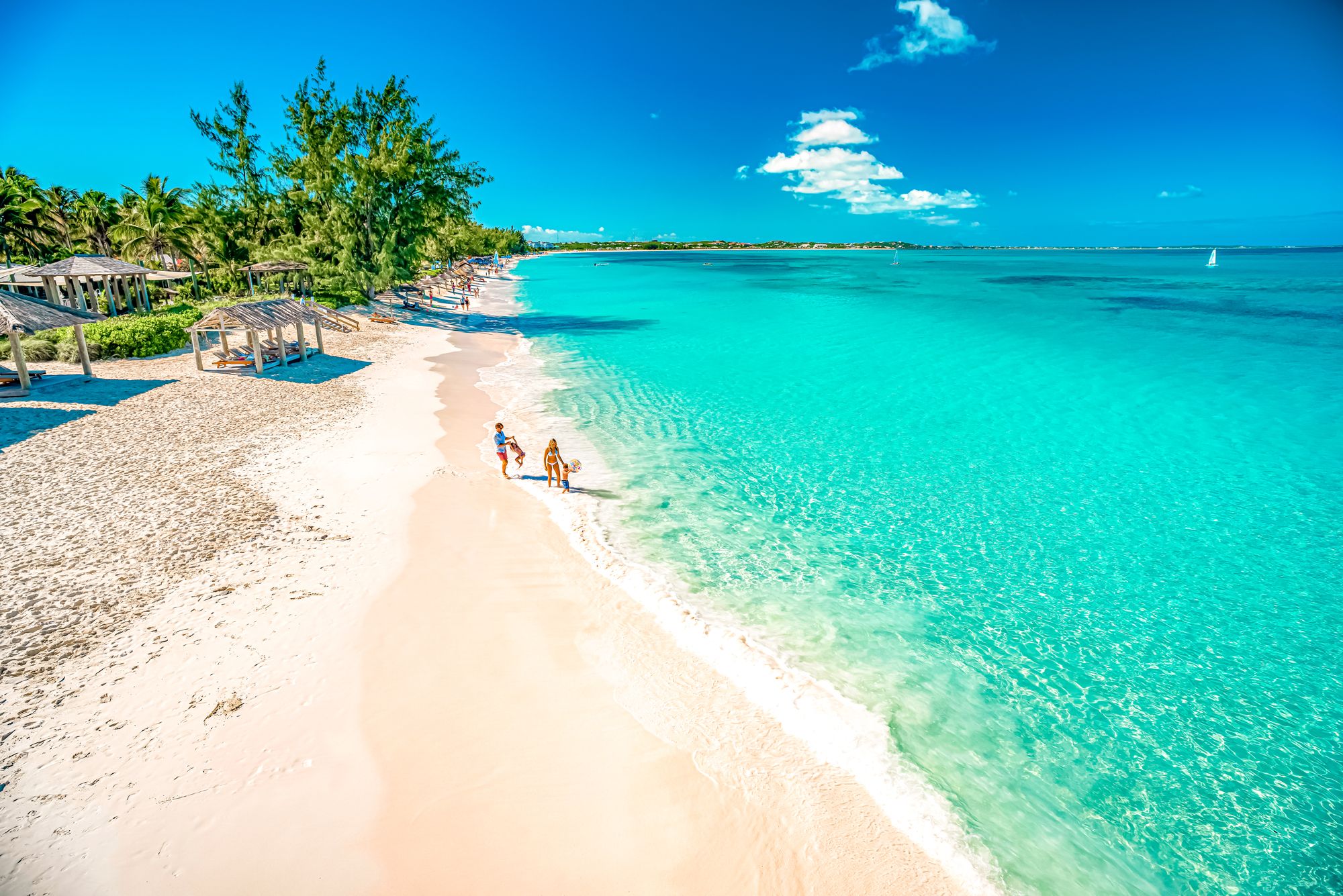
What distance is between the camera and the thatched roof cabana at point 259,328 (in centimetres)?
2247

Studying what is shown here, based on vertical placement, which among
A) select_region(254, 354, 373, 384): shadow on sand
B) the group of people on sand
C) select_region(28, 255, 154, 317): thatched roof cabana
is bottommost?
the group of people on sand

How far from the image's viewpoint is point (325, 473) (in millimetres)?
14055

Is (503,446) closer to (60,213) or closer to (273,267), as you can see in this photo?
(273,267)

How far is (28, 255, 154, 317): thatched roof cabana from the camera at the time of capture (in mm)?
27422

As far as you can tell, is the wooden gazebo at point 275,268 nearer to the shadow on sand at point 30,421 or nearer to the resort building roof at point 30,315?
the resort building roof at point 30,315

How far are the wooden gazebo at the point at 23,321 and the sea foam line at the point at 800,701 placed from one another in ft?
56.1

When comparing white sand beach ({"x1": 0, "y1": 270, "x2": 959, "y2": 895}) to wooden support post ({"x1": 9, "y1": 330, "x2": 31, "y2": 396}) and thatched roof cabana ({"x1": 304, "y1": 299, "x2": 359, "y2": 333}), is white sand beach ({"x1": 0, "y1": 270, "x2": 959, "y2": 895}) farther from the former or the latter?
→ thatched roof cabana ({"x1": 304, "y1": 299, "x2": 359, "y2": 333})

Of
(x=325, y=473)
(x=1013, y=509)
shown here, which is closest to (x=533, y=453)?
(x=325, y=473)

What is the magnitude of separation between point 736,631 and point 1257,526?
13.5m

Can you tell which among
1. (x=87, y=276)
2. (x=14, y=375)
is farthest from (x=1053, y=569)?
(x=87, y=276)

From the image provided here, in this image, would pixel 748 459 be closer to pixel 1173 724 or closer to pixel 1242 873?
pixel 1173 724

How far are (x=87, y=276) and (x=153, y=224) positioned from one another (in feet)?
54.8

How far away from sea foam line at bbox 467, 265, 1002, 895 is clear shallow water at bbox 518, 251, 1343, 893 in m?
0.28

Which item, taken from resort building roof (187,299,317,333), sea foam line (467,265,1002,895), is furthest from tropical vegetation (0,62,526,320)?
sea foam line (467,265,1002,895)
